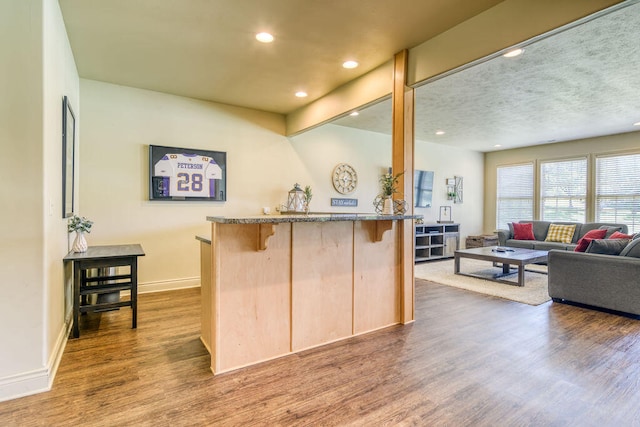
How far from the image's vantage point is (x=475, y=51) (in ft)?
8.55

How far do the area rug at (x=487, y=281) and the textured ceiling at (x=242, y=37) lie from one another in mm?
3296

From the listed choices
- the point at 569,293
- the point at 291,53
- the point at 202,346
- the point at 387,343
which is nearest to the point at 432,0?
the point at 291,53

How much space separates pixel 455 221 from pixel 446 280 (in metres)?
3.25

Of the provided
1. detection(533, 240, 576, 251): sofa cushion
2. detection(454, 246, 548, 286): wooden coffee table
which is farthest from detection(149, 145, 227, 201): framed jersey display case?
detection(533, 240, 576, 251): sofa cushion

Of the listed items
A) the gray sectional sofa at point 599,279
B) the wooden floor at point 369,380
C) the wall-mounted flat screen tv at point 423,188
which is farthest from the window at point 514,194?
the wooden floor at point 369,380

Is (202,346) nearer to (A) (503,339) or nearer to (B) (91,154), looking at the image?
(A) (503,339)

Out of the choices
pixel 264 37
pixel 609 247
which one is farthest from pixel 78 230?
pixel 609 247

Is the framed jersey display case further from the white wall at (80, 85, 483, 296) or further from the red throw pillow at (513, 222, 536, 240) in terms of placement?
the red throw pillow at (513, 222, 536, 240)

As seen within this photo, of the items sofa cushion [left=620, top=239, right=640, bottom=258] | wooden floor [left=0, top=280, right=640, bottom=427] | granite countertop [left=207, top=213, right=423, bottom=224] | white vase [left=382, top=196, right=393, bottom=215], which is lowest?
wooden floor [left=0, top=280, right=640, bottom=427]

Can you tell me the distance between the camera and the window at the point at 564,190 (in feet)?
22.6

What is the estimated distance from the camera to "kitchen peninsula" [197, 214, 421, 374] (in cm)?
229

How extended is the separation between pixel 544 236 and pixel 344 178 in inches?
178

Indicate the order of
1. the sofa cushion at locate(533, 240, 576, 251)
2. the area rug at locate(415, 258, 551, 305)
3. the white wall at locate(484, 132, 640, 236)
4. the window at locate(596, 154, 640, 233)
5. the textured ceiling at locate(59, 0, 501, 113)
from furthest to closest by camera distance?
the white wall at locate(484, 132, 640, 236), the window at locate(596, 154, 640, 233), the sofa cushion at locate(533, 240, 576, 251), the area rug at locate(415, 258, 551, 305), the textured ceiling at locate(59, 0, 501, 113)

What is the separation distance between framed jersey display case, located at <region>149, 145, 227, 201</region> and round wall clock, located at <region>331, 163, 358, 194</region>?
6.74ft
